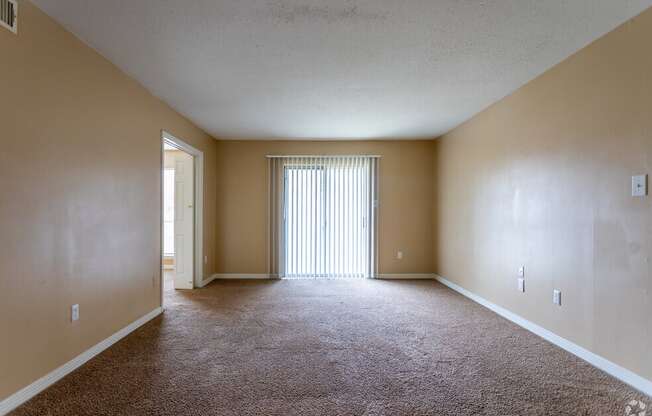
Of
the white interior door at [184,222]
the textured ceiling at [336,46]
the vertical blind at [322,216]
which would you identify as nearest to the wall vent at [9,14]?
the textured ceiling at [336,46]

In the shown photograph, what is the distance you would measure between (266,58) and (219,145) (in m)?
3.44

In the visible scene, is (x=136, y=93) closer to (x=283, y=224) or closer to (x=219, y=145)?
(x=219, y=145)

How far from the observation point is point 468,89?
11.7 ft

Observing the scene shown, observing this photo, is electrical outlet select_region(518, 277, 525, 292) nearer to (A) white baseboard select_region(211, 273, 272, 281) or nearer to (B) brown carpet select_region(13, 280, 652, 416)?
(B) brown carpet select_region(13, 280, 652, 416)

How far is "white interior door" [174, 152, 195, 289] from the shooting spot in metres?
5.16

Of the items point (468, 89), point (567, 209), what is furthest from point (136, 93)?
point (567, 209)

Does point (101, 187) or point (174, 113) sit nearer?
point (101, 187)

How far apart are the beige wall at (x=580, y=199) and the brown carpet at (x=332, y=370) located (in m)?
0.37

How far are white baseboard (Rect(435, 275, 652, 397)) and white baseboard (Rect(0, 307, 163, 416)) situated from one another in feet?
12.7

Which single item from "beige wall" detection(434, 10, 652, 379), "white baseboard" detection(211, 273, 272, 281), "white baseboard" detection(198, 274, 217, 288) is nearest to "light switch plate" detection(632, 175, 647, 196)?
"beige wall" detection(434, 10, 652, 379)

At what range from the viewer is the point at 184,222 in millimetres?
Answer: 5203

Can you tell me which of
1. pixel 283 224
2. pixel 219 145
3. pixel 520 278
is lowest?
pixel 520 278

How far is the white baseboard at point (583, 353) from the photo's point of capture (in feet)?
7.25

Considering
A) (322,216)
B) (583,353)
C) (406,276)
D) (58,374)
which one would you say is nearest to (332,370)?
(58,374)
